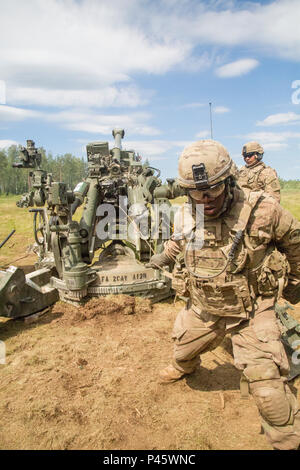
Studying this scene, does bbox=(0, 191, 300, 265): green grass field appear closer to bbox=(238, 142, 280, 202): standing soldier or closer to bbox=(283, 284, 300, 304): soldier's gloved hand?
bbox=(238, 142, 280, 202): standing soldier

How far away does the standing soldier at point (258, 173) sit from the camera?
20.7ft

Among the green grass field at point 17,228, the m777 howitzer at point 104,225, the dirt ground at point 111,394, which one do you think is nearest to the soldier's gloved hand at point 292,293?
the dirt ground at point 111,394

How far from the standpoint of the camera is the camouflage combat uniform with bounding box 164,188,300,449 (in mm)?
2650

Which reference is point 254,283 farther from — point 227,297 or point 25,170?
point 25,170

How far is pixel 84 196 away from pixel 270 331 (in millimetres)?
5096

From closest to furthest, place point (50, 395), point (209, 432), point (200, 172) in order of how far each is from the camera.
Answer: point (200, 172) < point (209, 432) < point (50, 395)

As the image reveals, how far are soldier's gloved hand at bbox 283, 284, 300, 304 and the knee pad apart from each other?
3.06ft

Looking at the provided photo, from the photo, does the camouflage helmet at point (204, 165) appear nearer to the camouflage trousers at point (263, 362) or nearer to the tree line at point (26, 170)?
the camouflage trousers at point (263, 362)

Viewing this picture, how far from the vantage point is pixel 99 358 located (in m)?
4.50

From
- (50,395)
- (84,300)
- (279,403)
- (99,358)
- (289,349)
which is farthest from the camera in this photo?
(84,300)

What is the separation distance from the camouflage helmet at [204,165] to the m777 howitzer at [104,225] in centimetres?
326

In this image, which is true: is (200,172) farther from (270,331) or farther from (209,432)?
(209,432)

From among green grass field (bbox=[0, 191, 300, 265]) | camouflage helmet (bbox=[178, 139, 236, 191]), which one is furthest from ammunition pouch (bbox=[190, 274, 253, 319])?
green grass field (bbox=[0, 191, 300, 265])
